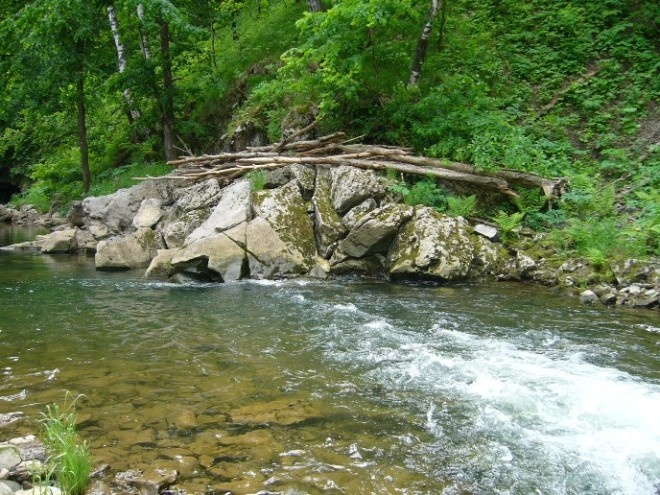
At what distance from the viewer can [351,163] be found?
12.6 metres

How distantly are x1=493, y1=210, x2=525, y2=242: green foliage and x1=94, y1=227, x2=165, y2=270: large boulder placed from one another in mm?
8169

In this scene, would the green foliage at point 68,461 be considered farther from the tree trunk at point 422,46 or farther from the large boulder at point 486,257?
the tree trunk at point 422,46

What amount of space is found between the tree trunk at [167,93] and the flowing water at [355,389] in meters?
10.3

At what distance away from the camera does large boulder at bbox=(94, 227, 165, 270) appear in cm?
1291

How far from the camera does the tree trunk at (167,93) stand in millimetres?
17500

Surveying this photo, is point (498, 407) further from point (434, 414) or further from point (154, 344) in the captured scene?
point (154, 344)

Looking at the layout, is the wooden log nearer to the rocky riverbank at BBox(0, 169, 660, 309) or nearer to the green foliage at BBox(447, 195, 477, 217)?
the rocky riverbank at BBox(0, 169, 660, 309)

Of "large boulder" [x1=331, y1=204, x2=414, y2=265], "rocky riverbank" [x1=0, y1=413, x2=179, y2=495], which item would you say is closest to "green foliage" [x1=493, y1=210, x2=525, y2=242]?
"large boulder" [x1=331, y1=204, x2=414, y2=265]

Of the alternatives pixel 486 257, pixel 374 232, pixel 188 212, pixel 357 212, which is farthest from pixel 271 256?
pixel 486 257

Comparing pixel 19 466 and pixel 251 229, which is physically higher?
pixel 251 229

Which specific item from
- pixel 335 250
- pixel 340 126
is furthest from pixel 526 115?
pixel 335 250

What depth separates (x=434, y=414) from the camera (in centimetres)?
495

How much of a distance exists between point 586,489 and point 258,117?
1431 cm

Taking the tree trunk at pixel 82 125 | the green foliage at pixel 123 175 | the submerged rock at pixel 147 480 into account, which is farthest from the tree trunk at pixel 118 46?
the submerged rock at pixel 147 480
